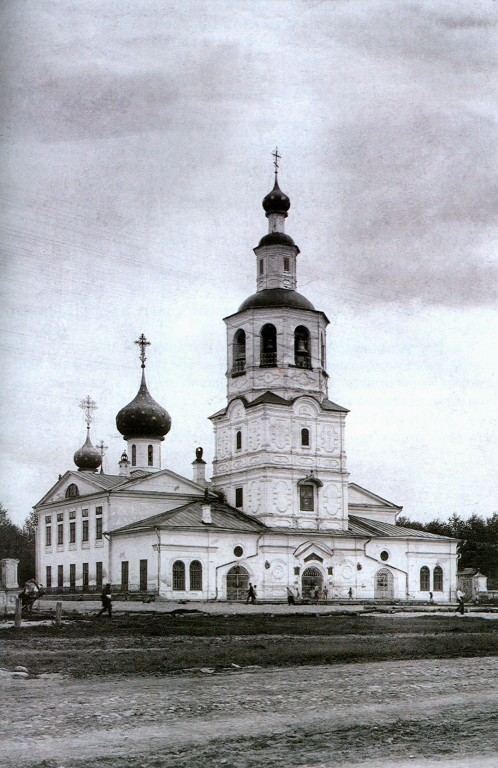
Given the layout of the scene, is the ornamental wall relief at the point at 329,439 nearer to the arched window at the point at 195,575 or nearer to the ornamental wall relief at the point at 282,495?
the ornamental wall relief at the point at 282,495

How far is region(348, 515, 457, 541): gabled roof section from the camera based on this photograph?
47094mm

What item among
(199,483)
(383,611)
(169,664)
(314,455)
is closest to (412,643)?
(169,664)

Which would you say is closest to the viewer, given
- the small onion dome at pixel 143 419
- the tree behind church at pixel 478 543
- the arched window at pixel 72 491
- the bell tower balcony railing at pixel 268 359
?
the bell tower balcony railing at pixel 268 359

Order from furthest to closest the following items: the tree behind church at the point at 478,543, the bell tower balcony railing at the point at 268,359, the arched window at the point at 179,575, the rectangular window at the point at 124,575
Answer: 1. the tree behind church at the point at 478,543
2. the bell tower balcony railing at the point at 268,359
3. the rectangular window at the point at 124,575
4. the arched window at the point at 179,575

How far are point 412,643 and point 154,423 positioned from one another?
35.9 meters

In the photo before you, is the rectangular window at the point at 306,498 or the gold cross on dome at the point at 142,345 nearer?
the rectangular window at the point at 306,498

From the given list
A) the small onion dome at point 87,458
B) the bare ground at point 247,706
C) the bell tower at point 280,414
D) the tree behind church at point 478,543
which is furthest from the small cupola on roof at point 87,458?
the bare ground at point 247,706

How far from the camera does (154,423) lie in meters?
51.6

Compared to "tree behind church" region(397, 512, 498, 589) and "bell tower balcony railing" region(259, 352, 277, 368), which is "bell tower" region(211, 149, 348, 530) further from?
"tree behind church" region(397, 512, 498, 589)

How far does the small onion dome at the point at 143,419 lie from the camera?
5138 centimetres

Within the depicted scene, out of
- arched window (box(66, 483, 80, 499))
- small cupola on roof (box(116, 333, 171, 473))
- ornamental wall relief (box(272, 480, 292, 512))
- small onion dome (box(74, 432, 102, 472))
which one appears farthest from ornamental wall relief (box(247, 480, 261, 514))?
small onion dome (box(74, 432, 102, 472))

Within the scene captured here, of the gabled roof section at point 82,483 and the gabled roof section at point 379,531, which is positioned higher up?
the gabled roof section at point 82,483

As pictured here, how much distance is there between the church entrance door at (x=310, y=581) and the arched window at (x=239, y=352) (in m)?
10.6

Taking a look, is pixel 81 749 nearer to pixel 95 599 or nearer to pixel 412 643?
pixel 412 643
